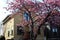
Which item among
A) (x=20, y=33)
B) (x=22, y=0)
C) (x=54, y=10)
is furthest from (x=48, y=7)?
(x=20, y=33)

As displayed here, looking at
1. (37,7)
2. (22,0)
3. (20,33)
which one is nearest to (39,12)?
(37,7)

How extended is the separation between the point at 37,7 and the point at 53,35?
1918 cm

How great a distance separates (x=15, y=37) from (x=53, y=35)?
25.4 ft

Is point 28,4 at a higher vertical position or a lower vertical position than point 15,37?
higher

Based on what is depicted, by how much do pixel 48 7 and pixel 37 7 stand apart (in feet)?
5.06

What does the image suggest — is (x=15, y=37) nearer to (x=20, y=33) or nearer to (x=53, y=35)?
(x=20, y=33)

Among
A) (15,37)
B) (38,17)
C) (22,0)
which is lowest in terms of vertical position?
(15,37)

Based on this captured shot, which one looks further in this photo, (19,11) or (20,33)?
(20,33)

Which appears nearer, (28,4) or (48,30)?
(28,4)

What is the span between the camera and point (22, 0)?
3088 centimetres

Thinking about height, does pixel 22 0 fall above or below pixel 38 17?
above

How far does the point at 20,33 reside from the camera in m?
48.7

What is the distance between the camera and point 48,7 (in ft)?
103

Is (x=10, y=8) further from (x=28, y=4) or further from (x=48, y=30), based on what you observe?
(x=48, y=30)
